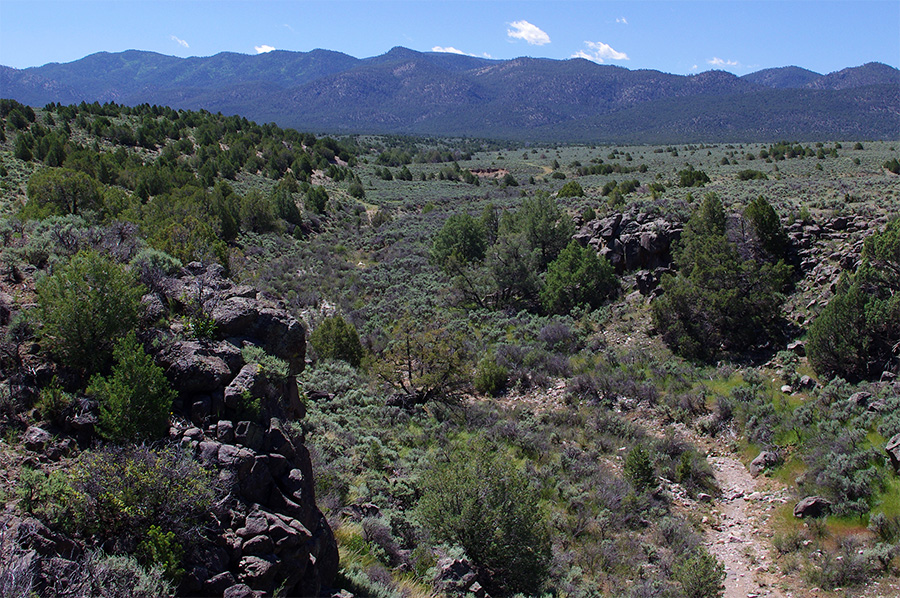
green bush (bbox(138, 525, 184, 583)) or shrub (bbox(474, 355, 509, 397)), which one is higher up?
green bush (bbox(138, 525, 184, 583))

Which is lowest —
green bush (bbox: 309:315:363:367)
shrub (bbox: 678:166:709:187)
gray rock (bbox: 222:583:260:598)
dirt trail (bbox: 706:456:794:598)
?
dirt trail (bbox: 706:456:794:598)

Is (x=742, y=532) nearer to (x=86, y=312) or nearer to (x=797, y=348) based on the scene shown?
(x=797, y=348)

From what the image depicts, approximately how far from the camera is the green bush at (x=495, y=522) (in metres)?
7.99

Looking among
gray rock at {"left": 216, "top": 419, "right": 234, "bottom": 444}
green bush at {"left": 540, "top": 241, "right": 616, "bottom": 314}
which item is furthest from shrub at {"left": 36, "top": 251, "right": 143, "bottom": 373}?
green bush at {"left": 540, "top": 241, "right": 616, "bottom": 314}

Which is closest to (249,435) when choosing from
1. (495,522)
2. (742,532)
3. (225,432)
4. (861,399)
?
(225,432)

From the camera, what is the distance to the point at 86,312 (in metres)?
6.17

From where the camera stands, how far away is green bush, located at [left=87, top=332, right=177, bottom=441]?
5.53 meters

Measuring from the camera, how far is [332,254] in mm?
35062

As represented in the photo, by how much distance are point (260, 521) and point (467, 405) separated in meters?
11.2

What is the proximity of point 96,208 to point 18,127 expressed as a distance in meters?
31.8

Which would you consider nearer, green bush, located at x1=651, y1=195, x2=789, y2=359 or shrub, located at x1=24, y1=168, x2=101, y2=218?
green bush, located at x1=651, y1=195, x2=789, y2=359

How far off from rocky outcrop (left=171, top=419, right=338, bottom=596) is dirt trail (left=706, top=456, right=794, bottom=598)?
7.54 m

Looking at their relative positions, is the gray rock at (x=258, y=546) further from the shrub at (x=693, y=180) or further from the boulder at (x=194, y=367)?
the shrub at (x=693, y=180)

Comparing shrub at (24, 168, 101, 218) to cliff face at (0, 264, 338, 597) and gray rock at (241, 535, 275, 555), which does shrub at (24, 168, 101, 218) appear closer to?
cliff face at (0, 264, 338, 597)
